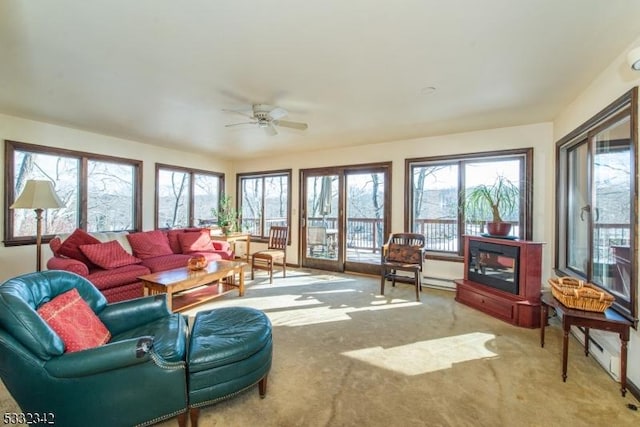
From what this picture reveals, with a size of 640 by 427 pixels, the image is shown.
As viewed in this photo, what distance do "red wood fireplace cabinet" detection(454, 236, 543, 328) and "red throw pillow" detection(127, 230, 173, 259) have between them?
4453 millimetres

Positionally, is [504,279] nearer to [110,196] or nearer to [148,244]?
[148,244]

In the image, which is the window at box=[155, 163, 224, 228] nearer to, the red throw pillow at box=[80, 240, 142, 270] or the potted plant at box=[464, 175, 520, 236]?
the red throw pillow at box=[80, 240, 142, 270]

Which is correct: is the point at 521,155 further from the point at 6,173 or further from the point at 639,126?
the point at 6,173

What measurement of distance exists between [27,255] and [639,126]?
676 cm

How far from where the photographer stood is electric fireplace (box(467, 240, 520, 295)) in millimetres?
3324

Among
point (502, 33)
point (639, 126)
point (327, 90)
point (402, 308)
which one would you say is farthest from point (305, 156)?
point (639, 126)

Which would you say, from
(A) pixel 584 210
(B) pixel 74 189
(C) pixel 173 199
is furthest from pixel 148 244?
(A) pixel 584 210

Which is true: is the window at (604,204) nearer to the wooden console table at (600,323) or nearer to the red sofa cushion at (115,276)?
the wooden console table at (600,323)

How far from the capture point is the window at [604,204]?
2096mm

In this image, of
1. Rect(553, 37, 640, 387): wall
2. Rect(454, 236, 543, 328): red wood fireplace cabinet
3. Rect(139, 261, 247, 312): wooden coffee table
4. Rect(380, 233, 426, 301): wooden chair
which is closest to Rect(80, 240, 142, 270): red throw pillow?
Rect(139, 261, 247, 312): wooden coffee table

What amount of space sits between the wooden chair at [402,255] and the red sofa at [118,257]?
276 centimetres

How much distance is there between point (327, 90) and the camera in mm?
2900

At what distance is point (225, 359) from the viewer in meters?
1.64

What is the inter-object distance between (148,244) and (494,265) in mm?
4887
